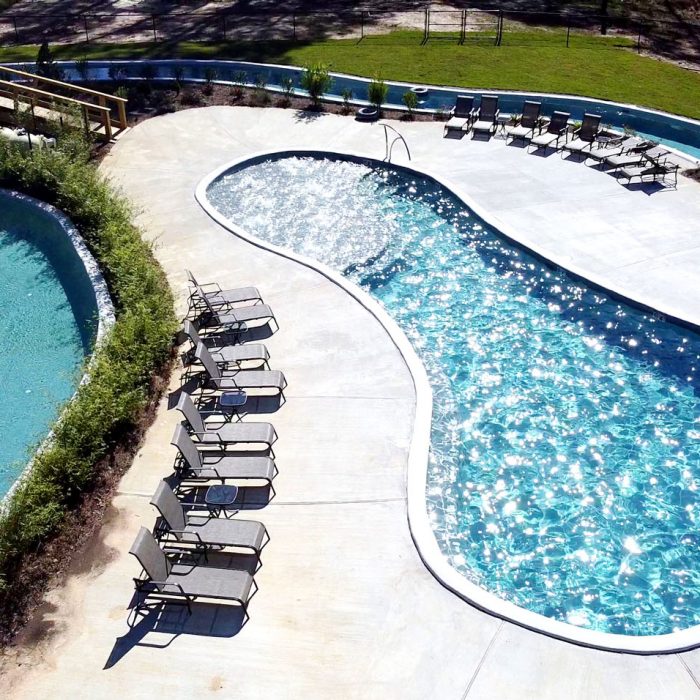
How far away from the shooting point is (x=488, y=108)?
78.9 ft

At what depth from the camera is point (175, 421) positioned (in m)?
12.2

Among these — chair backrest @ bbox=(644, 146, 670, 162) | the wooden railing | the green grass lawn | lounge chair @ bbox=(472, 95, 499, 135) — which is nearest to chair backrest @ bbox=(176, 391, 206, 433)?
the wooden railing

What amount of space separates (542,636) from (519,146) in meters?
17.7

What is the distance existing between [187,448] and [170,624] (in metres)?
2.70

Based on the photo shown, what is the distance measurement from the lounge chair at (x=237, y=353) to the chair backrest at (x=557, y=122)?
14793mm

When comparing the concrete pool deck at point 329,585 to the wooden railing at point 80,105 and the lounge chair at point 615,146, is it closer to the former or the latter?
the lounge chair at point 615,146

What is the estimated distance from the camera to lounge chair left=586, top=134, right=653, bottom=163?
69.6 ft

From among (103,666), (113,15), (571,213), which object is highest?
(113,15)

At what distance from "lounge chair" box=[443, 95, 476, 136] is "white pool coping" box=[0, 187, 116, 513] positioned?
12953mm

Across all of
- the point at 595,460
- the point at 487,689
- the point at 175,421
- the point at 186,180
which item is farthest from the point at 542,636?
the point at 186,180

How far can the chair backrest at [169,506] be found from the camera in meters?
9.52

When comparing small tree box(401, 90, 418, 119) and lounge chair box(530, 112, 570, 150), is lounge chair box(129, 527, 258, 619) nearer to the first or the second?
lounge chair box(530, 112, 570, 150)

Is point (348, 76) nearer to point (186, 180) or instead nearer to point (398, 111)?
point (398, 111)

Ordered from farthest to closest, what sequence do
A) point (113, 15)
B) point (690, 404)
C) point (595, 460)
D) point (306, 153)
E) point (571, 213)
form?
point (113, 15) → point (306, 153) → point (571, 213) → point (690, 404) → point (595, 460)
